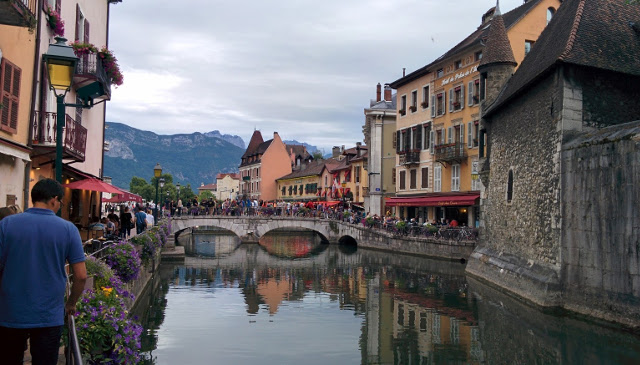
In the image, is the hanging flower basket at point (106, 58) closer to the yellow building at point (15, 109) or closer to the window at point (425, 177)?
the yellow building at point (15, 109)

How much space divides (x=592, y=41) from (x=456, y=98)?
20.0 metres

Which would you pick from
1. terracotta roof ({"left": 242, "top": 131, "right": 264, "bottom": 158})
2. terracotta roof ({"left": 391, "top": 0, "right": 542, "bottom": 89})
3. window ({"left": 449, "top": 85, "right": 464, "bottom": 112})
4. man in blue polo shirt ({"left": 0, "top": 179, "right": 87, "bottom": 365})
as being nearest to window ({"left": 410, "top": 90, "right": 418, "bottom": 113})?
terracotta roof ({"left": 391, "top": 0, "right": 542, "bottom": 89})

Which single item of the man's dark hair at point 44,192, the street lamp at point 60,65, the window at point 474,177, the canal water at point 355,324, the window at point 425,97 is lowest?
the canal water at point 355,324

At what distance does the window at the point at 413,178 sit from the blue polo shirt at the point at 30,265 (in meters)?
38.7

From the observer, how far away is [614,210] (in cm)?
1384

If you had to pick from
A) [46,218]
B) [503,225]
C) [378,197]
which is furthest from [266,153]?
[46,218]

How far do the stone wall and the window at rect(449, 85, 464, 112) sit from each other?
2021 centimetres

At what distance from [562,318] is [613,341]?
266 centimetres

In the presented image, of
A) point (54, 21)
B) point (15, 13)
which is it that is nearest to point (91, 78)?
point (54, 21)

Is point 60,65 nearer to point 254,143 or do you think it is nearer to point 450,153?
point 450,153

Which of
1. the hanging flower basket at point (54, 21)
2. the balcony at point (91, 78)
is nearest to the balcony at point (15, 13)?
the hanging flower basket at point (54, 21)

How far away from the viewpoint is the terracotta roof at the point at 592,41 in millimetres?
16500

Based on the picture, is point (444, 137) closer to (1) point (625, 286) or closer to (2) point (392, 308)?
(2) point (392, 308)

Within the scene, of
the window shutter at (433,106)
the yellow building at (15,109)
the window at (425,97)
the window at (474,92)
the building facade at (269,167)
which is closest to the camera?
the yellow building at (15,109)
